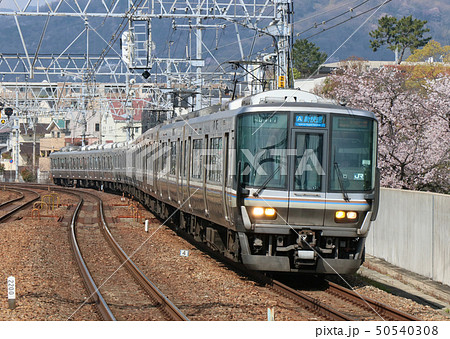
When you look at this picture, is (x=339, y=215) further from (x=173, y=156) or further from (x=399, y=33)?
(x=399, y=33)

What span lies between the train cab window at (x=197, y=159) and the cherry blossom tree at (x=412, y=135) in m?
8.01

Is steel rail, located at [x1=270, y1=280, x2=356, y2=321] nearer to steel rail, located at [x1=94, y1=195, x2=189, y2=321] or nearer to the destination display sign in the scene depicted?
steel rail, located at [x1=94, y1=195, x2=189, y2=321]

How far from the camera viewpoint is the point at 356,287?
12.4 metres

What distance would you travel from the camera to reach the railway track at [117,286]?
9930 millimetres

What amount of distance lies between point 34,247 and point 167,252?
3.04 meters

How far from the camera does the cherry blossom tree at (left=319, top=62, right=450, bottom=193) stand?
904 inches

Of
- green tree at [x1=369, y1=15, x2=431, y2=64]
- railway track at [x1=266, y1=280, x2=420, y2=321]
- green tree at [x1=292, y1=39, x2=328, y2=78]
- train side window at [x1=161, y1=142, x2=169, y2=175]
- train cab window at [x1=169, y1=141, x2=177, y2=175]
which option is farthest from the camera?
green tree at [x1=292, y1=39, x2=328, y2=78]

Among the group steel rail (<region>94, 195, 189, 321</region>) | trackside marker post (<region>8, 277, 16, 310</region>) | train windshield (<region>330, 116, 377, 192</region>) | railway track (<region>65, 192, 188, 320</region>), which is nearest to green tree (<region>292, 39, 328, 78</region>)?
railway track (<region>65, 192, 188, 320</region>)

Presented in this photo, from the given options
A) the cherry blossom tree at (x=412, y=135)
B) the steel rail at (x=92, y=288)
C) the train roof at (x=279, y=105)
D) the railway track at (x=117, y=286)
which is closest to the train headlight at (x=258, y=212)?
the train roof at (x=279, y=105)

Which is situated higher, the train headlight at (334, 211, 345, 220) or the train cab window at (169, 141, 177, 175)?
the train cab window at (169, 141, 177, 175)

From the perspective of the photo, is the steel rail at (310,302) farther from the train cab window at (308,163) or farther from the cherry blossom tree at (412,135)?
the cherry blossom tree at (412,135)

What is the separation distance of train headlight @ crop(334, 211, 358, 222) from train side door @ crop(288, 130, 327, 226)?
0.22m

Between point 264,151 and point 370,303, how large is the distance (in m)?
2.78

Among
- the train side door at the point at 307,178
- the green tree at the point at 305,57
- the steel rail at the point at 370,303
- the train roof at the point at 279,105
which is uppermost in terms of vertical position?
the green tree at the point at 305,57
